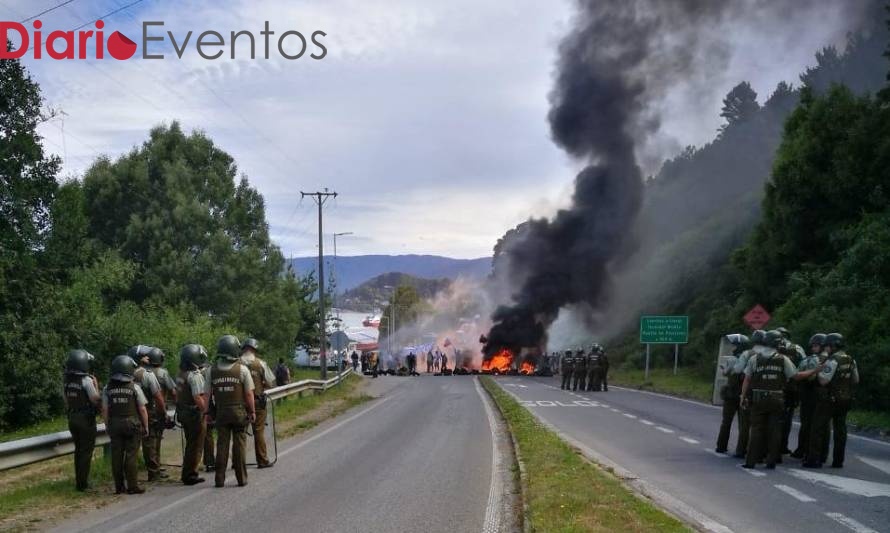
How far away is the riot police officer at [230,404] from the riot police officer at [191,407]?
19 centimetres

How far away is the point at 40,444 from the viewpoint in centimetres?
1077

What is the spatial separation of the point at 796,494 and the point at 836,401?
102 inches

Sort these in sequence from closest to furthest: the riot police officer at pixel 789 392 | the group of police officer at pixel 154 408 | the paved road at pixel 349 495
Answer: the paved road at pixel 349 495, the group of police officer at pixel 154 408, the riot police officer at pixel 789 392

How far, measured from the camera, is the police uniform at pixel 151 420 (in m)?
11.6

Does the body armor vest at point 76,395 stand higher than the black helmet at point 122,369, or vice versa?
the black helmet at point 122,369

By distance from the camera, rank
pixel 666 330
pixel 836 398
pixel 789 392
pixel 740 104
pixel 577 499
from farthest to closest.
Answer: pixel 740 104, pixel 666 330, pixel 789 392, pixel 836 398, pixel 577 499

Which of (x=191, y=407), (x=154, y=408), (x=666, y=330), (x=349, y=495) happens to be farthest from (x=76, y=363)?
(x=666, y=330)

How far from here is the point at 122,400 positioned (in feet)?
35.3

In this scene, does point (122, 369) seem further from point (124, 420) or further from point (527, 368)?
point (527, 368)

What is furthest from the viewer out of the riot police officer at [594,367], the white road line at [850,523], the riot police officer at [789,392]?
the riot police officer at [594,367]

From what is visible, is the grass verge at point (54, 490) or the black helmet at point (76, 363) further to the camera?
the black helmet at point (76, 363)

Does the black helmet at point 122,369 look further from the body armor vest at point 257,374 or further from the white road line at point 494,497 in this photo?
the white road line at point 494,497

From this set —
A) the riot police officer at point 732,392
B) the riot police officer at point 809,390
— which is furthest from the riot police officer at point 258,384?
the riot police officer at point 809,390

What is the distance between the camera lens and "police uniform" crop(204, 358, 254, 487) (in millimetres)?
10953
